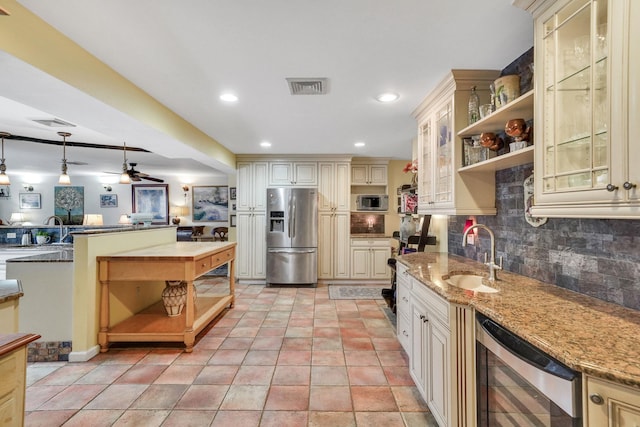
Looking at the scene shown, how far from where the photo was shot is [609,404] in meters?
0.78

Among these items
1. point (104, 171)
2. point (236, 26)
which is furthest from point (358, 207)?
point (104, 171)

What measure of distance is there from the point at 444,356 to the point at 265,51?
2057mm

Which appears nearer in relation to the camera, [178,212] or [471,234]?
[471,234]

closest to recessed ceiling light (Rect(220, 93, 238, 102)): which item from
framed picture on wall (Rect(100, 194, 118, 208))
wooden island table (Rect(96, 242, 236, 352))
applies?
wooden island table (Rect(96, 242, 236, 352))

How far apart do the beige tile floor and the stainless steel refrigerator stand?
1.68 m

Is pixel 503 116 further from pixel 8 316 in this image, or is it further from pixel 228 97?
pixel 8 316

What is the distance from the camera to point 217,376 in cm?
228

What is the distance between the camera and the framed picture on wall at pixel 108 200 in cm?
845

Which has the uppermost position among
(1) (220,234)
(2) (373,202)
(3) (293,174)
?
(3) (293,174)

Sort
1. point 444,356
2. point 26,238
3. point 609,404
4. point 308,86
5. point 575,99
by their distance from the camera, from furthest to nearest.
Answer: point 26,238 < point 308,86 < point 444,356 < point 575,99 < point 609,404

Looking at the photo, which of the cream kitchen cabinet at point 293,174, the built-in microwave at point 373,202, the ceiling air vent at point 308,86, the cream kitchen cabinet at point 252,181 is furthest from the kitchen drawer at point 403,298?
the cream kitchen cabinet at point 252,181

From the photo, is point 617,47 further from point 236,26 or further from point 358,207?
point 358,207

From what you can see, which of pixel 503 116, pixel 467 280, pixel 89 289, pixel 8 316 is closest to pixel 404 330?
pixel 467 280

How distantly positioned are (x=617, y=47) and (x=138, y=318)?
12.8ft
